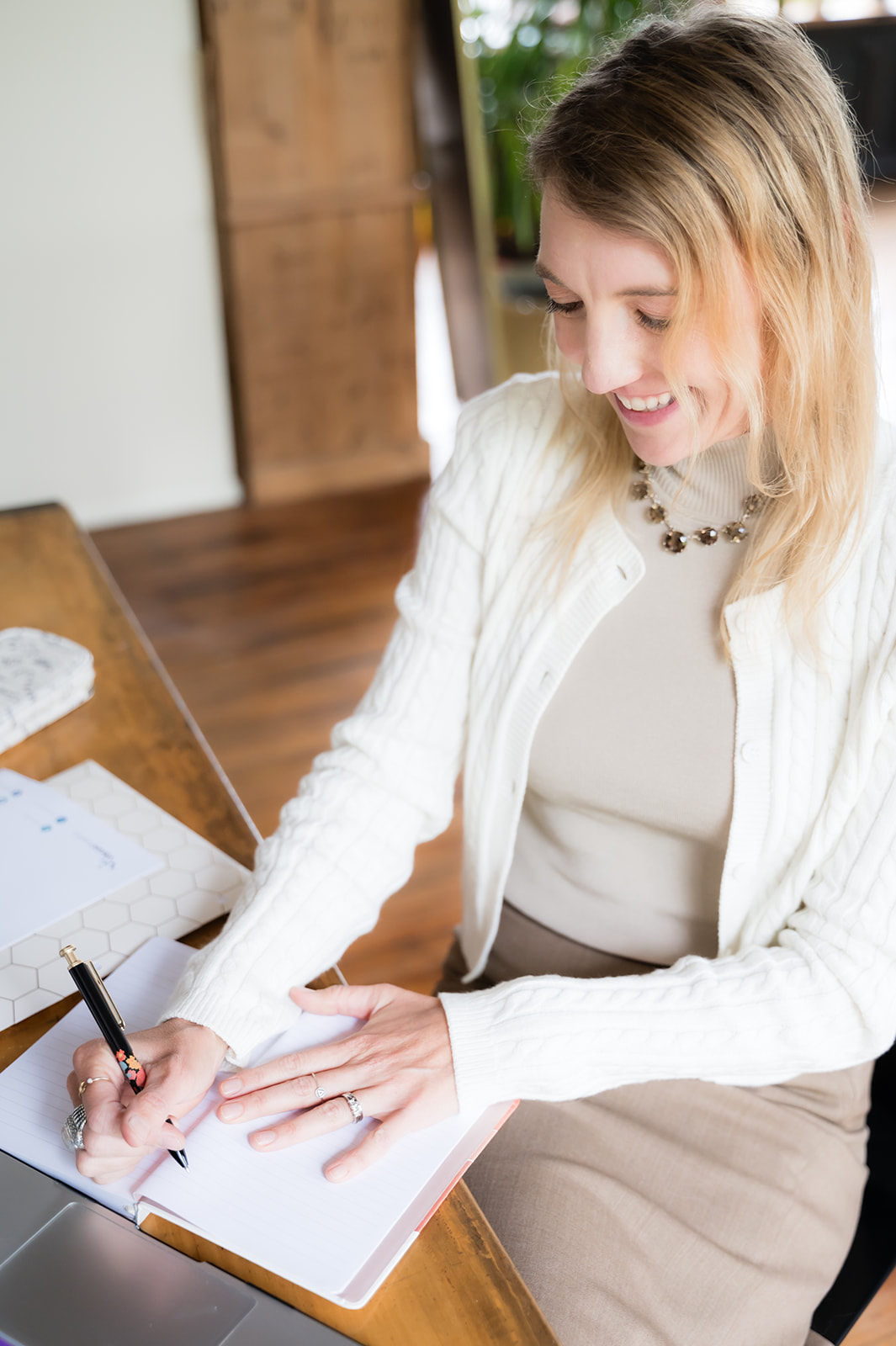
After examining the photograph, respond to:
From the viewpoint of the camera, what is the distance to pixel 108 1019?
75cm

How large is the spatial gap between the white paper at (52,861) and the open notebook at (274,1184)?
12cm

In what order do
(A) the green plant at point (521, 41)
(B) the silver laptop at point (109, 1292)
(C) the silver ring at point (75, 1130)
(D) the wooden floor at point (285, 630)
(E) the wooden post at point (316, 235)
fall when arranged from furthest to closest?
(A) the green plant at point (521, 41) → (E) the wooden post at point (316, 235) → (D) the wooden floor at point (285, 630) → (C) the silver ring at point (75, 1130) → (B) the silver laptop at point (109, 1292)

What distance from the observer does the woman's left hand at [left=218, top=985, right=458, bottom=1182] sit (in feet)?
2.50

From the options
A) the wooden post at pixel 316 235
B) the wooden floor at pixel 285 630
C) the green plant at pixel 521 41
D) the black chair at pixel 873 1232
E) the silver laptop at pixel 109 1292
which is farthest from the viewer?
the green plant at pixel 521 41

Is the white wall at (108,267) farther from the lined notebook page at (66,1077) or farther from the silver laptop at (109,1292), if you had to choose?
the silver laptop at (109,1292)

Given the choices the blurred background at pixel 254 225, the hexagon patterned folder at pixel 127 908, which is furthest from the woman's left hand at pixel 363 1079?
the blurred background at pixel 254 225

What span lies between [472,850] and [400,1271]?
522mm

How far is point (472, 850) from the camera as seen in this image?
1.17 m

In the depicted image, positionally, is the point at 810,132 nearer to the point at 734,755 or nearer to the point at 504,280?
the point at 734,755

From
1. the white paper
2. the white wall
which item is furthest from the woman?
the white wall

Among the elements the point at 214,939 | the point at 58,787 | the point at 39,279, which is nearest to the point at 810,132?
the point at 214,939

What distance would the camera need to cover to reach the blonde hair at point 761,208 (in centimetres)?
81

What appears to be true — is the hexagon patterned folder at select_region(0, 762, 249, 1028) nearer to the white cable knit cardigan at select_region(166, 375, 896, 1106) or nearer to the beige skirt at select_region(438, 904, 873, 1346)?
the white cable knit cardigan at select_region(166, 375, 896, 1106)

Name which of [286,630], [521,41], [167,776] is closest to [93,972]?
[167,776]
